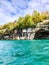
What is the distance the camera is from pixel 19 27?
157 ft

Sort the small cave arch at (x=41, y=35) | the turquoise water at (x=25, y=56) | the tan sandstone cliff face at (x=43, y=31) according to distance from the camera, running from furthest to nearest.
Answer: the small cave arch at (x=41, y=35), the tan sandstone cliff face at (x=43, y=31), the turquoise water at (x=25, y=56)

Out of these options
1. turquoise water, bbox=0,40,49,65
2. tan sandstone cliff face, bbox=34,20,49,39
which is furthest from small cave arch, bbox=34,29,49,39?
turquoise water, bbox=0,40,49,65

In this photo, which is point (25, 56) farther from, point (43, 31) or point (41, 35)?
point (41, 35)

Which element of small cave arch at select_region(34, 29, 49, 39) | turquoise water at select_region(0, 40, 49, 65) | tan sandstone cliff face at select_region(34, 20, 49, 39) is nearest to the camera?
turquoise water at select_region(0, 40, 49, 65)

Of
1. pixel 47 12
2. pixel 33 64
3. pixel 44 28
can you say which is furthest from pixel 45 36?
pixel 33 64

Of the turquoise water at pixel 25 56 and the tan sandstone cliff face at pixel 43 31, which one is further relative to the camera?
the tan sandstone cliff face at pixel 43 31

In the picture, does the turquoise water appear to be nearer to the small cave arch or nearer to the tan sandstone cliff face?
the tan sandstone cliff face

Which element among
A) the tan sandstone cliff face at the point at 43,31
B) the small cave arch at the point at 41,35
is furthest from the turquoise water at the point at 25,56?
the small cave arch at the point at 41,35

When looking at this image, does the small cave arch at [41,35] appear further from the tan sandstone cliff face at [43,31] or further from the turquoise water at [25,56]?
the turquoise water at [25,56]

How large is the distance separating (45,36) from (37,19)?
724 centimetres

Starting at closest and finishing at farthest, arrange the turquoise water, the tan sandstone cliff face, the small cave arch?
the turquoise water
the tan sandstone cliff face
the small cave arch

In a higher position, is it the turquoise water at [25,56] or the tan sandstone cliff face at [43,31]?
the tan sandstone cliff face at [43,31]

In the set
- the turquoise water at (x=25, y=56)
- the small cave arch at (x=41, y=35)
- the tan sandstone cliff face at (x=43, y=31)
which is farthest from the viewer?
the small cave arch at (x=41, y=35)

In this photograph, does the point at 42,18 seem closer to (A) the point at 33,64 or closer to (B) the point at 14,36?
(B) the point at 14,36
